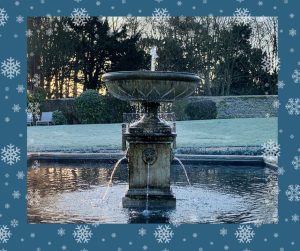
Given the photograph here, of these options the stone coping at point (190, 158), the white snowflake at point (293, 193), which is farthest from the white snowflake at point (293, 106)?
the stone coping at point (190, 158)

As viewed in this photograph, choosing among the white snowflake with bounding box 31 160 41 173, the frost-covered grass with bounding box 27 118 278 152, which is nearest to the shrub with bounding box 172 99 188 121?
the frost-covered grass with bounding box 27 118 278 152

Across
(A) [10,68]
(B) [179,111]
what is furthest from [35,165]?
(B) [179,111]

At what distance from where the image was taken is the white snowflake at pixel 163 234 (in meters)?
4.56

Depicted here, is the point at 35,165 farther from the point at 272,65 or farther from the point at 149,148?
the point at 272,65

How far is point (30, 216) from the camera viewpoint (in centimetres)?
554

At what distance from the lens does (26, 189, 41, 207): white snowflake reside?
626cm

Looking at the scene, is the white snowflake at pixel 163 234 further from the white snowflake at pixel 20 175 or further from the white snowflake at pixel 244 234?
the white snowflake at pixel 20 175

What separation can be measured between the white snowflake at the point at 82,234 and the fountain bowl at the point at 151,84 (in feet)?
5.57

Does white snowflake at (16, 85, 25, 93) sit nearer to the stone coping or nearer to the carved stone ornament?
the carved stone ornament

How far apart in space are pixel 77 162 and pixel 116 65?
9.24ft

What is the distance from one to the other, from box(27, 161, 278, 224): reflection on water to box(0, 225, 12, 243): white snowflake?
2.26 feet

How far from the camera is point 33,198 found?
6590 millimetres

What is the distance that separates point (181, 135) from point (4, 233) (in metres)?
9.55

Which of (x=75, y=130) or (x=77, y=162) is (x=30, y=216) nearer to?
(x=77, y=162)
